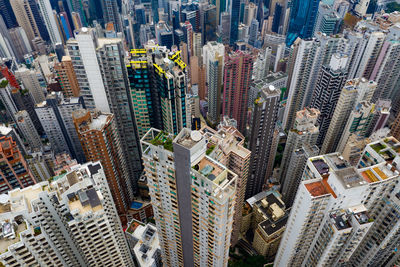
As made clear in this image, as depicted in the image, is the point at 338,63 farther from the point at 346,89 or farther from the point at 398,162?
the point at 398,162

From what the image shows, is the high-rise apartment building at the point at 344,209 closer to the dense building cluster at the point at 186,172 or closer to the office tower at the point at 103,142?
the dense building cluster at the point at 186,172

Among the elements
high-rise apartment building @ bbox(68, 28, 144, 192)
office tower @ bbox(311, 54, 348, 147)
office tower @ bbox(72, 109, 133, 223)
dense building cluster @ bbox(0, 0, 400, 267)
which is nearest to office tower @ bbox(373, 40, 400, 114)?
dense building cluster @ bbox(0, 0, 400, 267)

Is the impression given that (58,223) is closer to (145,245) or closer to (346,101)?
(145,245)

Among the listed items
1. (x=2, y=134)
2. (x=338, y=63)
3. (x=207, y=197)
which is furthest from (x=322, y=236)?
(x=2, y=134)

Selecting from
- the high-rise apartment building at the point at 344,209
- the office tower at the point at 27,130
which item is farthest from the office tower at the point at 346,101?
the office tower at the point at 27,130

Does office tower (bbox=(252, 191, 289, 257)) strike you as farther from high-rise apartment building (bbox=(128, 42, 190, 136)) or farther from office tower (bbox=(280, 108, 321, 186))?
high-rise apartment building (bbox=(128, 42, 190, 136))
